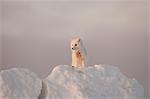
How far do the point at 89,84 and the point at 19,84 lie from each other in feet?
6.36

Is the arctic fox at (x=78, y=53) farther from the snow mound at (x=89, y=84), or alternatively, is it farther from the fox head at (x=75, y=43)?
the snow mound at (x=89, y=84)

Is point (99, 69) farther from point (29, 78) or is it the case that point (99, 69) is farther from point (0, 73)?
point (0, 73)

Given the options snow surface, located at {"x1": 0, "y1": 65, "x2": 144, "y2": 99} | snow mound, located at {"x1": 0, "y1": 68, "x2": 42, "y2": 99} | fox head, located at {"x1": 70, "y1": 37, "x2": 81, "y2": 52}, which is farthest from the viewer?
fox head, located at {"x1": 70, "y1": 37, "x2": 81, "y2": 52}

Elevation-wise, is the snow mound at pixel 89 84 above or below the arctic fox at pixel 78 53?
below

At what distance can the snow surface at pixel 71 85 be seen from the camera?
29.6 ft

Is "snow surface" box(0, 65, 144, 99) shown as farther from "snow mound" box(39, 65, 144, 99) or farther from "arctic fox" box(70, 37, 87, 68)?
"arctic fox" box(70, 37, 87, 68)

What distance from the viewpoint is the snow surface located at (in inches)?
355

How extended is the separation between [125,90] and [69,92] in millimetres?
1768

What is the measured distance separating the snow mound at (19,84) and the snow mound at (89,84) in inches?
13.0

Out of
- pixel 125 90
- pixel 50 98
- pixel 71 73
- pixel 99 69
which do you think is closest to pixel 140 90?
pixel 125 90

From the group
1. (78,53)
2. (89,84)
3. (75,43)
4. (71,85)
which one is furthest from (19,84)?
(78,53)

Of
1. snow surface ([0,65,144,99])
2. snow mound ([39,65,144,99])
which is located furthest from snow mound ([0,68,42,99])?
snow mound ([39,65,144,99])

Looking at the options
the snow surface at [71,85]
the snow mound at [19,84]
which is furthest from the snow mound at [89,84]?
the snow mound at [19,84]

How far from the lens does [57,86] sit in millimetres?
9531
